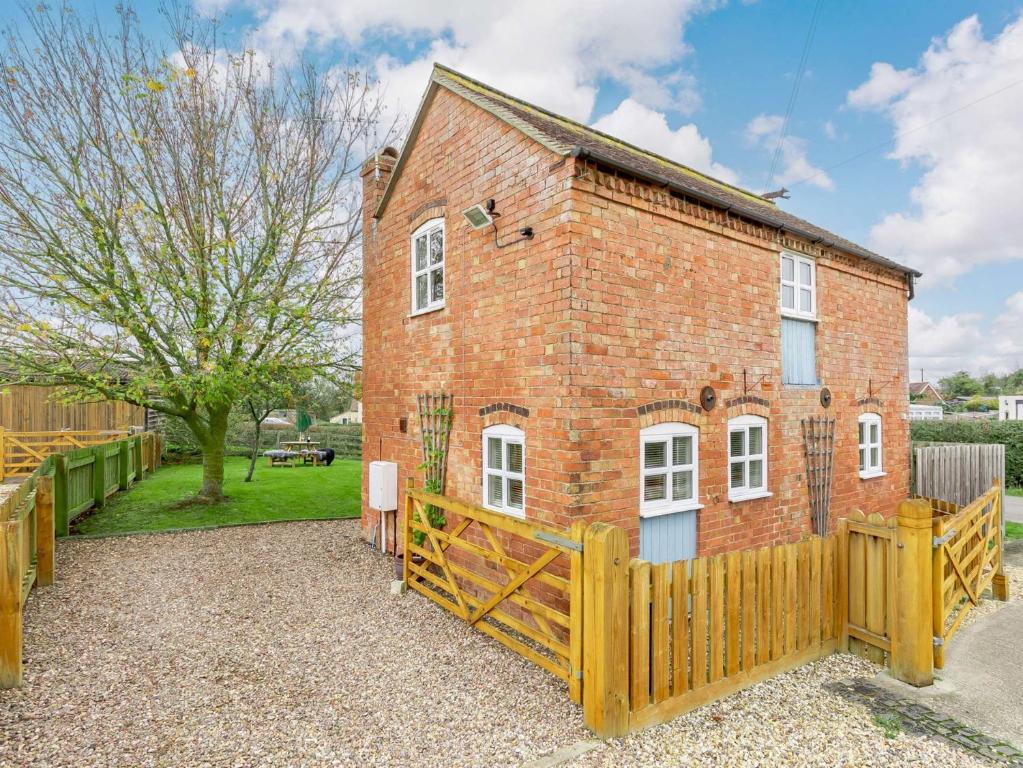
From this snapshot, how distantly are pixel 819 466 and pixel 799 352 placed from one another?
1805 millimetres

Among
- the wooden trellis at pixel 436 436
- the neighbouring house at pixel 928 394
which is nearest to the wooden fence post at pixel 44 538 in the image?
the wooden trellis at pixel 436 436

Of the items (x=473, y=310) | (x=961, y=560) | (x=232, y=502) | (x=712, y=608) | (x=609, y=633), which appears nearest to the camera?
(x=609, y=633)

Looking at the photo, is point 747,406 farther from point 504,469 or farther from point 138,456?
point 138,456

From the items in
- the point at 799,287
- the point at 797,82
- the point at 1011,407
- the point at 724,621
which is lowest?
the point at 724,621

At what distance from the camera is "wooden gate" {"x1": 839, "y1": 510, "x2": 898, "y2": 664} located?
16.2ft

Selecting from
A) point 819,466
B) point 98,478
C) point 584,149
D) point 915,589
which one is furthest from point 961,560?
point 98,478

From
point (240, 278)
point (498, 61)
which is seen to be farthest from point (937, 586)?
point (240, 278)

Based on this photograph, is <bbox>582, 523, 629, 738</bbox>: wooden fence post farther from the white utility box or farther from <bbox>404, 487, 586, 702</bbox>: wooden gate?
the white utility box

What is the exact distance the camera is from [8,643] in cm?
454

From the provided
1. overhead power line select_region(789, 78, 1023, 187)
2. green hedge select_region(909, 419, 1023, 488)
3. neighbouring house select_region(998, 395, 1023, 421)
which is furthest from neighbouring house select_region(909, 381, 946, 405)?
overhead power line select_region(789, 78, 1023, 187)

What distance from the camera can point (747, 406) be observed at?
7.35m

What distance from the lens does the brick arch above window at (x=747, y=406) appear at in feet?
23.4

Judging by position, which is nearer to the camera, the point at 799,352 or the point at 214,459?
the point at 799,352

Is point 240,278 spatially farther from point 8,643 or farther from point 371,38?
point 8,643
